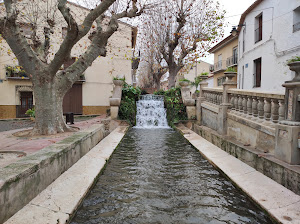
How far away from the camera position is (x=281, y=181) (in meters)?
3.24

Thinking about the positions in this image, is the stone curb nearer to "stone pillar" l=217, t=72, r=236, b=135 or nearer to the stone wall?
the stone wall

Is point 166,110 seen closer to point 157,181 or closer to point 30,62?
point 30,62

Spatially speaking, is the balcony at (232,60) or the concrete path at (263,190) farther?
the balcony at (232,60)

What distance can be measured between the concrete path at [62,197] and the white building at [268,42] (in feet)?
38.4

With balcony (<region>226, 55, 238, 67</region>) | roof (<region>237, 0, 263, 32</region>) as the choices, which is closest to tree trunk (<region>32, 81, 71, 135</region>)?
roof (<region>237, 0, 263, 32</region>)

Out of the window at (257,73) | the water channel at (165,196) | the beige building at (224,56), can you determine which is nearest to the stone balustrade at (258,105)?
the water channel at (165,196)

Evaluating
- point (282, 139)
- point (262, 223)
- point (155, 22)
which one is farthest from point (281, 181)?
point (155, 22)

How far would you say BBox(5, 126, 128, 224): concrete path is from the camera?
2398mm

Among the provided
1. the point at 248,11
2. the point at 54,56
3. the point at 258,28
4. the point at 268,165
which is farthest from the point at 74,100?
the point at 268,165

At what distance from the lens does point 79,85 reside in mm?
17250

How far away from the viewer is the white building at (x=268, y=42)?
11562 mm

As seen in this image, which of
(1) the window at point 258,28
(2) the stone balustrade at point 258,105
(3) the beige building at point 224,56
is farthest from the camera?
(3) the beige building at point 224,56

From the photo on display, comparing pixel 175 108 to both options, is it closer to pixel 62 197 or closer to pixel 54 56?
pixel 54 56

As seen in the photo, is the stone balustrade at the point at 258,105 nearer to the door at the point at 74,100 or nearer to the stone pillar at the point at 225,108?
the stone pillar at the point at 225,108
